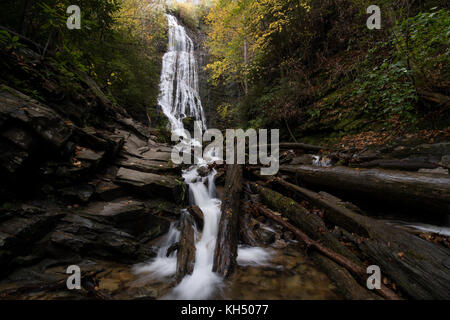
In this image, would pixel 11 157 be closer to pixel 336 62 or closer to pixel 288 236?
pixel 288 236

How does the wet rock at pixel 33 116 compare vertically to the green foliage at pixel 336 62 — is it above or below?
below

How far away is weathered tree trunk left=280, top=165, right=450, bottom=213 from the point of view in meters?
2.91

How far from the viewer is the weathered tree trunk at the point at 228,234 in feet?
10.3

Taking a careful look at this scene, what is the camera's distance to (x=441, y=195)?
284cm

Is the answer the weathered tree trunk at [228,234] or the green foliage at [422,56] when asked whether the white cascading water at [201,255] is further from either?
the green foliage at [422,56]

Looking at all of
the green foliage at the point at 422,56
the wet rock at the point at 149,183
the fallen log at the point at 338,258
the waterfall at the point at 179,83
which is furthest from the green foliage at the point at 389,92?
the waterfall at the point at 179,83

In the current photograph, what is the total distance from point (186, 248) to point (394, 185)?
4127mm

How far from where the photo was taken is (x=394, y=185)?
11.1ft

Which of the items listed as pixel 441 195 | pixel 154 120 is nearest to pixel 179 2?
pixel 154 120

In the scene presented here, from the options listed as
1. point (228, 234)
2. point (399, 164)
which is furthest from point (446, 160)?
point (228, 234)

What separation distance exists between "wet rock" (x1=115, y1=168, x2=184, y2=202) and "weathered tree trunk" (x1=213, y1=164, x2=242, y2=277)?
1377 millimetres

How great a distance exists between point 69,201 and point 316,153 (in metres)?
7.59

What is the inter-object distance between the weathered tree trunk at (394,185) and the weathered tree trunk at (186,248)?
3.51 metres
